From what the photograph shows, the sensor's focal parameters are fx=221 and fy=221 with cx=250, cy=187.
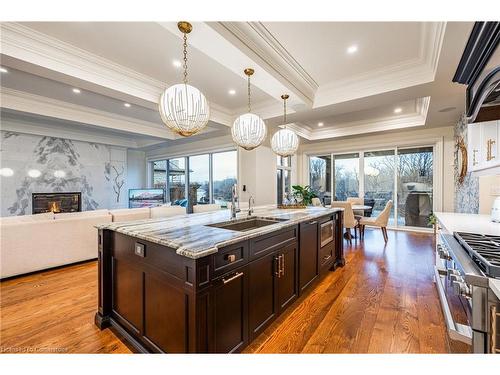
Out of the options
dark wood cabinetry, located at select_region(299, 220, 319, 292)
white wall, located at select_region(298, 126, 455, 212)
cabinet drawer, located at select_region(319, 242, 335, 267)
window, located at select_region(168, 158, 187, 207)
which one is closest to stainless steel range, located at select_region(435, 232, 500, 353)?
dark wood cabinetry, located at select_region(299, 220, 319, 292)

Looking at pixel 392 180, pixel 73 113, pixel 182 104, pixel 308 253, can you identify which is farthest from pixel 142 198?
pixel 392 180

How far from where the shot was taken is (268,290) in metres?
1.75

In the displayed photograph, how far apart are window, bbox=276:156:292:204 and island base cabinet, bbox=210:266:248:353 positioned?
5.12 meters

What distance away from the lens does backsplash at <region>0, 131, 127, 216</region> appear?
210 inches

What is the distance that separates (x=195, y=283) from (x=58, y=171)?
710 centimetres

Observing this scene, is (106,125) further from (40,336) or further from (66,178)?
(40,336)

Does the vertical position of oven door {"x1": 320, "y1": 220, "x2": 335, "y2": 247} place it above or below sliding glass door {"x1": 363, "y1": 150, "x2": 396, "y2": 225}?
below

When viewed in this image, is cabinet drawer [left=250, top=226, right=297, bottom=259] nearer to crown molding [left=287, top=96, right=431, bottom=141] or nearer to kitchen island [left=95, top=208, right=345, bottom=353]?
kitchen island [left=95, top=208, right=345, bottom=353]

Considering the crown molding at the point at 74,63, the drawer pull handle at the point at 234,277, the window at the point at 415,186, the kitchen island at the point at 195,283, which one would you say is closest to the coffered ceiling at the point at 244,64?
the crown molding at the point at 74,63

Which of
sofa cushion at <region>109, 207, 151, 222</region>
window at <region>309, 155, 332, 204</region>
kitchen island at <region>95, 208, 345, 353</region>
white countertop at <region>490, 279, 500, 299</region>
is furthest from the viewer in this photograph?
window at <region>309, 155, 332, 204</region>

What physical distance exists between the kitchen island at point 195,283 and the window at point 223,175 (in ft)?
15.0

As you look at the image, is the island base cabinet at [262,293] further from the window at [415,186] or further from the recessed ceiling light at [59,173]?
the recessed ceiling light at [59,173]

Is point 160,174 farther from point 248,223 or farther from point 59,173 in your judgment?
point 248,223
